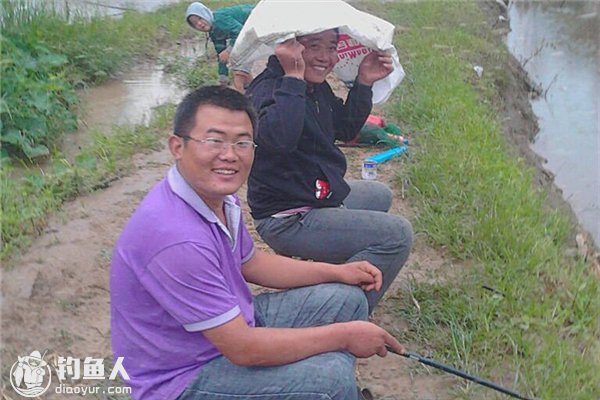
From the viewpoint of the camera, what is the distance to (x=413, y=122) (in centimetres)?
600

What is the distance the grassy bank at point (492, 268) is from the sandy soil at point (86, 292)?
131 mm

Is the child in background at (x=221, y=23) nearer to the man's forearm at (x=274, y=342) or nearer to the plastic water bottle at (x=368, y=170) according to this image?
the plastic water bottle at (x=368, y=170)

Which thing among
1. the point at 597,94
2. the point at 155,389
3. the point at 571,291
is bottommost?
the point at 597,94

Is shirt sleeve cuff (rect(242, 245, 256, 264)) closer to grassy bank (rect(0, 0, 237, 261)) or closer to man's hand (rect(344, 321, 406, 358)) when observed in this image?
man's hand (rect(344, 321, 406, 358))

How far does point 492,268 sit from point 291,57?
1.62 m

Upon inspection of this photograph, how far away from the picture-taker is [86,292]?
3.41m

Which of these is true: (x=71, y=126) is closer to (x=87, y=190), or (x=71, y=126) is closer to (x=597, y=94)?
(x=87, y=190)

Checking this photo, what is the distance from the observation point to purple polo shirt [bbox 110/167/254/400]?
1927mm

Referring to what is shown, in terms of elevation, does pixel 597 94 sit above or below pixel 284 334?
below

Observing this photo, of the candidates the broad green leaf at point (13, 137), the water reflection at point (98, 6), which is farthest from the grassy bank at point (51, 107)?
the water reflection at point (98, 6)

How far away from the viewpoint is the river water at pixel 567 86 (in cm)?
657

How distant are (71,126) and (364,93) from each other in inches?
115

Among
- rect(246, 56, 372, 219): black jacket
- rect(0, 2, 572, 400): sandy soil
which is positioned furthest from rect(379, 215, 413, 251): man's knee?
rect(0, 2, 572, 400): sandy soil

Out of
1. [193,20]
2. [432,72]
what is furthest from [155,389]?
[432,72]
